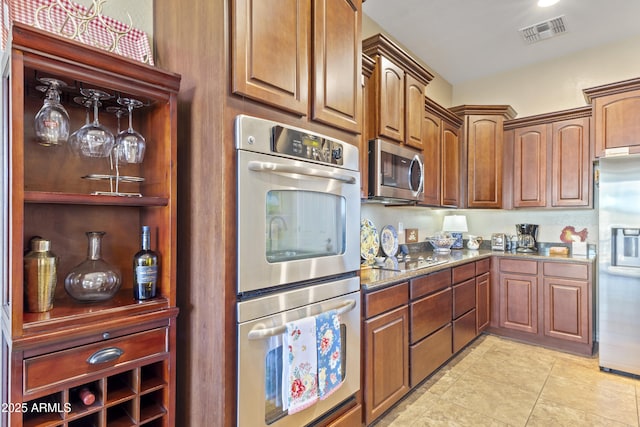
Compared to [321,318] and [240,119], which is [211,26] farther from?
[321,318]

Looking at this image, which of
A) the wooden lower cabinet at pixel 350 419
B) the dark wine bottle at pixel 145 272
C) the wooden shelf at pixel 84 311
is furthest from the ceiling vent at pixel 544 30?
the wooden shelf at pixel 84 311

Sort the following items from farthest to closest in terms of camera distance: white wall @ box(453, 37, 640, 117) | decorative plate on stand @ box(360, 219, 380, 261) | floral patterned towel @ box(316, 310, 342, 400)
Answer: white wall @ box(453, 37, 640, 117) → decorative plate on stand @ box(360, 219, 380, 261) → floral patterned towel @ box(316, 310, 342, 400)

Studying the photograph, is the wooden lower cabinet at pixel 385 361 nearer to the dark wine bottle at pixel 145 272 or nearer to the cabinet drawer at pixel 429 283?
the cabinet drawer at pixel 429 283

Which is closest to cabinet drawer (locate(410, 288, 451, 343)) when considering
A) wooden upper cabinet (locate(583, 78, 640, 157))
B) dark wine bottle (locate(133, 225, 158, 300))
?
dark wine bottle (locate(133, 225, 158, 300))

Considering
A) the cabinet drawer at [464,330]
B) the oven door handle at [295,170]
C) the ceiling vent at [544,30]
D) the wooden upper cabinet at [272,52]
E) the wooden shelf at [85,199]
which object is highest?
the ceiling vent at [544,30]

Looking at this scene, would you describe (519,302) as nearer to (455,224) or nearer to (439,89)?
(455,224)

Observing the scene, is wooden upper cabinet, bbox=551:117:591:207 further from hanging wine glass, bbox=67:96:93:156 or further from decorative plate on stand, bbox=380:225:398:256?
hanging wine glass, bbox=67:96:93:156

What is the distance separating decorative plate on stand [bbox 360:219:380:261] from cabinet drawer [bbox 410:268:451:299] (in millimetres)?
425

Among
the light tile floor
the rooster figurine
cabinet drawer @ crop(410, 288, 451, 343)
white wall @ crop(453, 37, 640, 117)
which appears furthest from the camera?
the rooster figurine

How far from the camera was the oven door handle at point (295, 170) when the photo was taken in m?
1.26

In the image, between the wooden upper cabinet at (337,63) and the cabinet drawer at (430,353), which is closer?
the wooden upper cabinet at (337,63)

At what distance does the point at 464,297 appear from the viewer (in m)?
3.04

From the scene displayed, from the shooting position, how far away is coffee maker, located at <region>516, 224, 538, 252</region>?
3.86 meters

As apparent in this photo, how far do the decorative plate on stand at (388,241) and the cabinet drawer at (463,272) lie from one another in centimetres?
52
